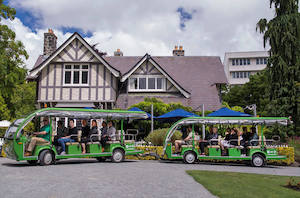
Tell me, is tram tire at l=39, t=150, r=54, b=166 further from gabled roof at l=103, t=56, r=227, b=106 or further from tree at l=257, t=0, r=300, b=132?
tree at l=257, t=0, r=300, b=132

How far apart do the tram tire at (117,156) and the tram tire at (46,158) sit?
2.58 meters

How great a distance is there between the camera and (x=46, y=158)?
37.4 feet

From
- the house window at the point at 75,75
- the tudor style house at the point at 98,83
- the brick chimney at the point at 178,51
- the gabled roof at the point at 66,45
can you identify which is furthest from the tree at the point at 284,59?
the house window at the point at 75,75

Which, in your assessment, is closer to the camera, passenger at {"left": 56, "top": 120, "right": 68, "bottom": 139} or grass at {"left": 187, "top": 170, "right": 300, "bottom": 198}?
grass at {"left": 187, "top": 170, "right": 300, "bottom": 198}

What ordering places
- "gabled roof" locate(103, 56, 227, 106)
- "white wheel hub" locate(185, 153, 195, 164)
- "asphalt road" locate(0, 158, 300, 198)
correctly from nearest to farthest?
"asphalt road" locate(0, 158, 300, 198), "white wheel hub" locate(185, 153, 195, 164), "gabled roof" locate(103, 56, 227, 106)

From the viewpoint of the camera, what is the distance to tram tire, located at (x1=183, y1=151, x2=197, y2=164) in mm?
13422

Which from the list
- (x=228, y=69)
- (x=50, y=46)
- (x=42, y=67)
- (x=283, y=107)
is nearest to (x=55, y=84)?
(x=42, y=67)

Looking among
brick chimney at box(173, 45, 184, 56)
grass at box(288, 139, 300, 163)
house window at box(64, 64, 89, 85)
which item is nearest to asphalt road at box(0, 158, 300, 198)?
grass at box(288, 139, 300, 163)

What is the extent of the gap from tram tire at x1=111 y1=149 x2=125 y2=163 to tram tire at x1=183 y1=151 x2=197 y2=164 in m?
2.69

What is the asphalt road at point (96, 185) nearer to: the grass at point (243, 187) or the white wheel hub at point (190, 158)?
the grass at point (243, 187)

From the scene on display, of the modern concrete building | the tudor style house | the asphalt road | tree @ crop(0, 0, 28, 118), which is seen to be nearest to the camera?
the asphalt road

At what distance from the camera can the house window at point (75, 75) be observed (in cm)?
2348

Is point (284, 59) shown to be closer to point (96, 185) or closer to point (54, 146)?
point (54, 146)

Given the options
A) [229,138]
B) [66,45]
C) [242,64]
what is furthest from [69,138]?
[242,64]
